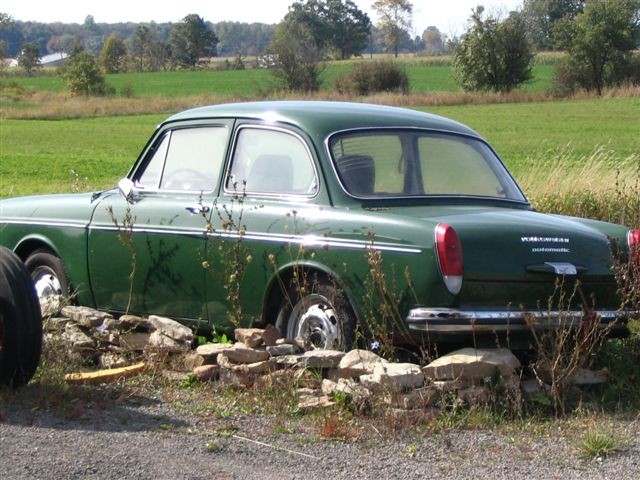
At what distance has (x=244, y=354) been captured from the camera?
598 cm

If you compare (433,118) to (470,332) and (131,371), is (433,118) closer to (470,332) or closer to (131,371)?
(470,332)

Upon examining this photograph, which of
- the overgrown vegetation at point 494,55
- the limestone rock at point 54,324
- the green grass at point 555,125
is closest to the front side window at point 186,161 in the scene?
the limestone rock at point 54,324

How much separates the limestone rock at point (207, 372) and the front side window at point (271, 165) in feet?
3.61

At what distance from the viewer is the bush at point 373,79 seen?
6925cm

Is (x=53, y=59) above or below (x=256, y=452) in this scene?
below

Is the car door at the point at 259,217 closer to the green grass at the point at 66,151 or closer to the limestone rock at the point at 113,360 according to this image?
the limestone rock at the point at 113,360

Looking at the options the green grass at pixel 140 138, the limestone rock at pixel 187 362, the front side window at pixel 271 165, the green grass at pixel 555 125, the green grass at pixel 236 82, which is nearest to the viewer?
the limestone rock at pixel 187 362

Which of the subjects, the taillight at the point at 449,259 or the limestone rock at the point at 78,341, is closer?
the taillight at the point at 449,259

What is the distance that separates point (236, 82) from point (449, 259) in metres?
87.7

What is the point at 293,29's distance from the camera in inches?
4542

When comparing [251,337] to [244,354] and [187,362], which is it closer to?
[244,354]

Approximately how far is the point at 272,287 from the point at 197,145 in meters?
1.33

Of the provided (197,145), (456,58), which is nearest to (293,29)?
(456,58)

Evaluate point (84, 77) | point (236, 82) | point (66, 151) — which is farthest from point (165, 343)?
point (236, 82)
